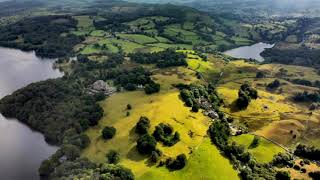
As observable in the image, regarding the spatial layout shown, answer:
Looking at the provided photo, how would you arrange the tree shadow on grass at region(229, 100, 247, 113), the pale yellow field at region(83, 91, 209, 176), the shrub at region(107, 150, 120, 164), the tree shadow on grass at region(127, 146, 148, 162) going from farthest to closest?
the tree shadow on grass at region(229, 100, 247, 113)
the pale yellow field at region(83, 91, 209, 176)
the tree shadow on grass at region(127, 146, 148, 162)
the shrub at region(107, 150, 120, 164)

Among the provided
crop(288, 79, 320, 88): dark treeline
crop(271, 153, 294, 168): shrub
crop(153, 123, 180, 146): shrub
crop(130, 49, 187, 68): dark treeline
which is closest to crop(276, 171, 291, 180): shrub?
crop(271, 153, 294, 168): shrub

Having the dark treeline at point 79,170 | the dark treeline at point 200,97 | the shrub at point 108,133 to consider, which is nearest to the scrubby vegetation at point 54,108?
the shrub at point 108,133

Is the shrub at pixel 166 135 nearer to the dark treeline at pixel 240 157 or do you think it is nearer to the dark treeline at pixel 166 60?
the dark treeline at pixel 240 157

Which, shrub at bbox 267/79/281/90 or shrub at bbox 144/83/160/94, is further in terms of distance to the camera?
shrub at bbox 267/79/281/90

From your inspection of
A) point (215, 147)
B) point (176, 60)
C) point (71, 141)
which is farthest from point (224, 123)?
point (176, 60)

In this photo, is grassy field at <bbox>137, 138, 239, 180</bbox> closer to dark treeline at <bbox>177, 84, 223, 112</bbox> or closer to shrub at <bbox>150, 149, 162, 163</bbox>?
shrub at <bbox>150, 149, 162, 163</bbox>

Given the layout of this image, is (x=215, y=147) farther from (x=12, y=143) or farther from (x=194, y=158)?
(x=12, y=143)

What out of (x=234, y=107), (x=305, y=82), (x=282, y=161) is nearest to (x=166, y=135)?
(x=282, y=161)
